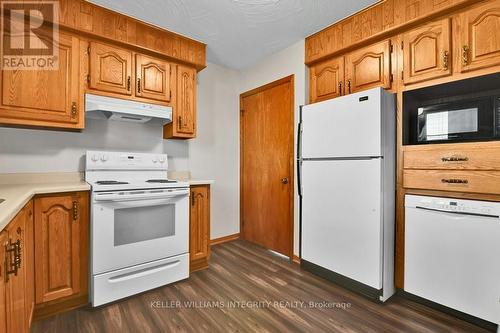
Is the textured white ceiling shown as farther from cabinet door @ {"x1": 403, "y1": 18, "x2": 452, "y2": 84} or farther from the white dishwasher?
the white dishwasher

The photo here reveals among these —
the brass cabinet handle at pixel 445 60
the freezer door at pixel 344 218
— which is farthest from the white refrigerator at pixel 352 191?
the brass cabinet handle at pixel 445 60

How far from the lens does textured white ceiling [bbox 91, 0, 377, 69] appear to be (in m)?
2.13

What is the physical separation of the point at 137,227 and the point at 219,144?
1.73 m

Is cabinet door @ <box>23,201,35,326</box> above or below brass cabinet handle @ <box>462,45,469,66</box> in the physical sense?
below

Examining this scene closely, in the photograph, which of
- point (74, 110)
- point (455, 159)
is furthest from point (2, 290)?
point (455, 159)

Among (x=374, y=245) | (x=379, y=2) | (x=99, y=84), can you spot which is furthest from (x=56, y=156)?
(x=379, y=2)

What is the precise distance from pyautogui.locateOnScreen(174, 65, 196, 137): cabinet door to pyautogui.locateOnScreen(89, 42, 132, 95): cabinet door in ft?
1.66

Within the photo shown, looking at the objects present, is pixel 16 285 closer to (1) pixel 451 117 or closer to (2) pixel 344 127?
(2) pixel 344 127

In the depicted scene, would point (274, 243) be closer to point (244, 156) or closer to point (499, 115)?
point (244, 156)

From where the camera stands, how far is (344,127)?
215cm

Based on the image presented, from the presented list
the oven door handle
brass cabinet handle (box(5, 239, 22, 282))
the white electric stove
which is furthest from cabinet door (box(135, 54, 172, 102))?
brass cabinet handle (box(5, 239, 22, 282))

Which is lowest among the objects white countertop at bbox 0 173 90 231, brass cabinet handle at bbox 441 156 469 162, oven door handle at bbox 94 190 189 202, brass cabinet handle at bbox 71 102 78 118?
oven door handle at bbox 94 190 189 202

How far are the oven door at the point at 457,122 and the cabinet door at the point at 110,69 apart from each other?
2670mm

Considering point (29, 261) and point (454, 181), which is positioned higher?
point (454, 181)
